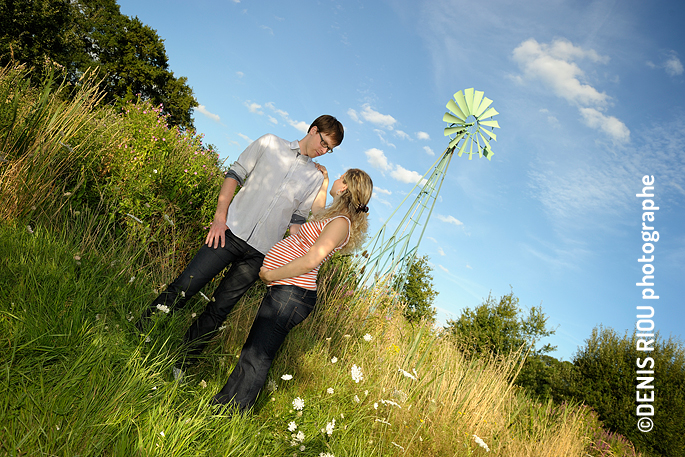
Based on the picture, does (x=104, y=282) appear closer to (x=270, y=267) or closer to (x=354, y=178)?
(x=270, y=267)

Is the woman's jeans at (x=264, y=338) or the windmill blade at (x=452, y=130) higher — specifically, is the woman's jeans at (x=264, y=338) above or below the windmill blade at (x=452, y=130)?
below

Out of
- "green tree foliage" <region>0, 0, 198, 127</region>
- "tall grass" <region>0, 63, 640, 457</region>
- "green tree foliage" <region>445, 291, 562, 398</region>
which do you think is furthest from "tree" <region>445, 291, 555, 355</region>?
"green tree foliage" <region>0, 0, 198, 127</region>

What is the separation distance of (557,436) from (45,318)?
17.6 ft

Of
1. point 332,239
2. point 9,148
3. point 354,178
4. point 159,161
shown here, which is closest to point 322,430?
point 332,239

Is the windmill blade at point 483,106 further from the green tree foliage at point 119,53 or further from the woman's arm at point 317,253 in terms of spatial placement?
the green tree foliage at point 119,53

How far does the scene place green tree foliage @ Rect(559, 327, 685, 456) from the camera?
26.3 ft

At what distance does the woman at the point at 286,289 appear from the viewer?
2.05 metres

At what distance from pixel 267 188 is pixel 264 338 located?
39.4 inches

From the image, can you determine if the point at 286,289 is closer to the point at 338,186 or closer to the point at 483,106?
the point at 338,186

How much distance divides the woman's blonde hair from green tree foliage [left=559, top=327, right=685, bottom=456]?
29.1ft

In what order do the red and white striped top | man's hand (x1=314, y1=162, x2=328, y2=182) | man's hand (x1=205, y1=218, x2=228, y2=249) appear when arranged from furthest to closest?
1. man's hand (x1=314, y1=162, x2=328, y2=182)
2. man's hand (x1=205, y1=218, x2=228, y2=249)
3. the red and white striped top

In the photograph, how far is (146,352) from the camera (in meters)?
2.27

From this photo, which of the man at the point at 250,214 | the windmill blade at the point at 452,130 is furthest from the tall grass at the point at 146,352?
the windmill blade at the point at 452,130

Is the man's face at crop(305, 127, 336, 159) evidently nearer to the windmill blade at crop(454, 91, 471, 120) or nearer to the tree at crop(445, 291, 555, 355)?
the windmill blade at crop(454, 91, 471, 120)
